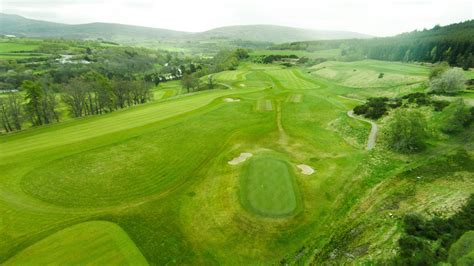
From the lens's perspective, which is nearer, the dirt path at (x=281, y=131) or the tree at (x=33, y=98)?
the dirt path at (x=281, y=131)

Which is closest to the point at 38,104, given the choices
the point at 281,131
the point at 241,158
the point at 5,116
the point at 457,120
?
the point at 5,116

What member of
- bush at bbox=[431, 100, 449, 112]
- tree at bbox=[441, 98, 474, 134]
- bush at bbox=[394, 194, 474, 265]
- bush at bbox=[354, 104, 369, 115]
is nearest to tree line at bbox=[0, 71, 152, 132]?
bush at bbox=[354, 104, 369, 115]

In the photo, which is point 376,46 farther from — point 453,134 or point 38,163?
A: point 38,163

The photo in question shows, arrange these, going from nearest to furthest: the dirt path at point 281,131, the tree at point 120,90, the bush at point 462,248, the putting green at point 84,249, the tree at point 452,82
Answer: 1. the bush at point 462,248
2. the putting green at point 84,249
3. the dirt path at point 281,131
4. the tree at point 452,82
5. the tree at point 120,90

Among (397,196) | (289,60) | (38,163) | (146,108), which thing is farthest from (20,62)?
(397,196)

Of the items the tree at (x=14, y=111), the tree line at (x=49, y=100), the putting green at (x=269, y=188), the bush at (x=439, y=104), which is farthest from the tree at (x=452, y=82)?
the tree at (x=14, y=111)

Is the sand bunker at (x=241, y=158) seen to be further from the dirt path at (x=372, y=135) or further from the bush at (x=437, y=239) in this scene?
the bush at (x=437, y=239)

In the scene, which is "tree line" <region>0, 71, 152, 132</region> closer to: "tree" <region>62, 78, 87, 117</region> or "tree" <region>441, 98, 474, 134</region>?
"tree" <region>62, 78, 87, 117</region>

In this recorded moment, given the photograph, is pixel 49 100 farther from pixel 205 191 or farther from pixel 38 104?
pixel 205 191
